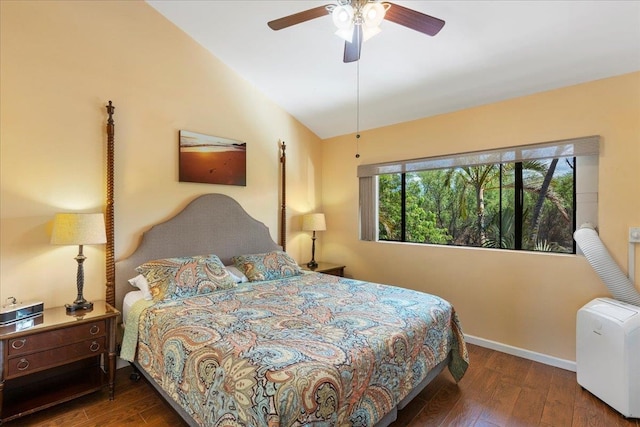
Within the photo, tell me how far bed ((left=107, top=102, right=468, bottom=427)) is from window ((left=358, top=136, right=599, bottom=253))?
1368 millimetres

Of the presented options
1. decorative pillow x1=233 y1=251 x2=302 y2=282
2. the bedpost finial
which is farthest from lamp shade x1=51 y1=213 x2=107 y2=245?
decorative pillow x1=233 y1=251 x2=302 y2=282

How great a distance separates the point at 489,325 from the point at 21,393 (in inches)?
154

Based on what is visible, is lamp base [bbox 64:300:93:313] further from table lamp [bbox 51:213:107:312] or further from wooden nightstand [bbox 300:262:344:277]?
wooden nightstand [bbox 300:262:344:277]

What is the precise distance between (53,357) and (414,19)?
3101mm

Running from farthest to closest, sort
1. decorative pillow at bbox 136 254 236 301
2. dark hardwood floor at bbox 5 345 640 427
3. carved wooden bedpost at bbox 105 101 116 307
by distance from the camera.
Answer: carved wooden bedpost at bbox 105 101 116 307 → decorative pillow at bbox 136 254 236 301 → dark hardwood floor at bbox 5 345 640 427

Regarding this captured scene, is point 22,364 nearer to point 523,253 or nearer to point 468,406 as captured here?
point 468,406

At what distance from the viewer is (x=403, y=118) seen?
3.71 meters

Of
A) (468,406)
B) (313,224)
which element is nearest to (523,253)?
(468,406)

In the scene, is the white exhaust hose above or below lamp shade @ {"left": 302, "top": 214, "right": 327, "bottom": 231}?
below

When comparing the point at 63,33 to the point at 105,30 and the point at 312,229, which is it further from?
the point at 312,229

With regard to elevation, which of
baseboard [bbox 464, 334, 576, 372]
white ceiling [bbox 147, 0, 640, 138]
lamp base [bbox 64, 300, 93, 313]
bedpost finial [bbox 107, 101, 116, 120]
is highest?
white ceiling [bbox 147, 0, 640, 138]

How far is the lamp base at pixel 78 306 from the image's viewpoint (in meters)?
2.30

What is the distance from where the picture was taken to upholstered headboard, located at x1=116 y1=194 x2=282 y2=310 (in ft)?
9.09

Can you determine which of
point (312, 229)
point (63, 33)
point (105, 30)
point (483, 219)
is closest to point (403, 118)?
point (483, 219)
